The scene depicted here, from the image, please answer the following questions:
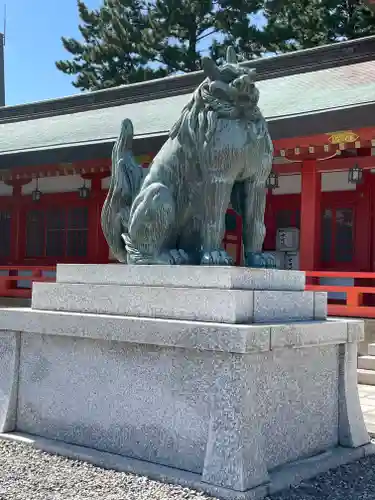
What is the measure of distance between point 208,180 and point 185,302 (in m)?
0.77

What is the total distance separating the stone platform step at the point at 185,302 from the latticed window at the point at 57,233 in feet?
29.5

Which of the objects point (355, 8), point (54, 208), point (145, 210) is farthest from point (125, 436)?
point (355, 8)

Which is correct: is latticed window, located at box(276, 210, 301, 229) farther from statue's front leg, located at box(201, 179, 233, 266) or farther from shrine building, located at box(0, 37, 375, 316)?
statue's front leg, located at box(201, 179, 233, 266)

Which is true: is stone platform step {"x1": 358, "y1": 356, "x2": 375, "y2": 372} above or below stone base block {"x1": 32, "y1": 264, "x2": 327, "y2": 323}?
below

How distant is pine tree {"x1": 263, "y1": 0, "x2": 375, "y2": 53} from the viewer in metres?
19.1

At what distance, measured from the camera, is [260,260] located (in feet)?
12.7

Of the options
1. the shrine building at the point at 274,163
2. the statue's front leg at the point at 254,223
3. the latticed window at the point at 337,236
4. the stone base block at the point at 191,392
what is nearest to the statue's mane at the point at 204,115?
the statue's front leg at the point at 254,223

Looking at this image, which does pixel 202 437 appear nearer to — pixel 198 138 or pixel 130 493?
pixel 130 493

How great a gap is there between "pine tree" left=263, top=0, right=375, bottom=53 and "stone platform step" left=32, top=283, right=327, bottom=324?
17023 millimetres

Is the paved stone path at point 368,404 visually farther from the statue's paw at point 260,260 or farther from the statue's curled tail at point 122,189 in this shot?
the statue's curled tail at point 122,189

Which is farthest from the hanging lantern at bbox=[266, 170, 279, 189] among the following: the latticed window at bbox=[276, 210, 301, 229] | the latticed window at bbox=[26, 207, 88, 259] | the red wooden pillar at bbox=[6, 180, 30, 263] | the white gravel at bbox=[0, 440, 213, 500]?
the white gravel at bbox=[0, 440, 213, 500]

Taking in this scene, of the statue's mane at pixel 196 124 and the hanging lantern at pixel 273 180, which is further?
the hanging lantern at pixel 273 180

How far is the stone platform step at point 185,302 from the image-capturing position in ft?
10.8

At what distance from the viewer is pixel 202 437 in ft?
10.6
